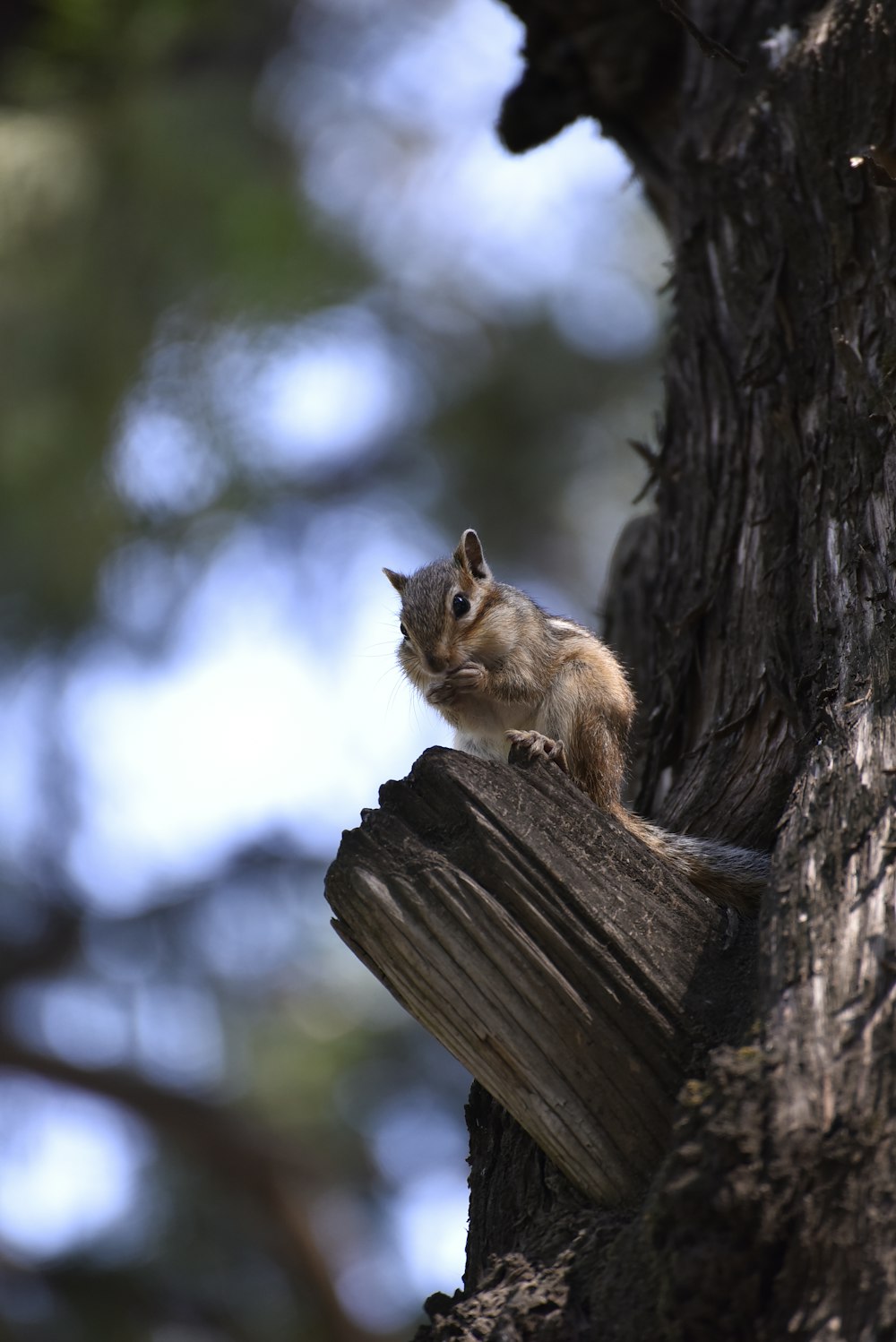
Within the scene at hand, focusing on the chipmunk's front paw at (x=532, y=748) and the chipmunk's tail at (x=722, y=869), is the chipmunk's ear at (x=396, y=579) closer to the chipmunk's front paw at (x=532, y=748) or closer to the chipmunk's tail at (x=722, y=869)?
the chipmunk's front paw at (x=532, y=748)

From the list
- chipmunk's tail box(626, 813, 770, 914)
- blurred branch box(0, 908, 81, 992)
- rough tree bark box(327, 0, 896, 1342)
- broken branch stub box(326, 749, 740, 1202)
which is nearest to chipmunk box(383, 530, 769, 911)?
chipmunk's tail box(626, 813, 770, 914)

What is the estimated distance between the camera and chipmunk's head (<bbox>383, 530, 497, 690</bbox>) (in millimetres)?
3639

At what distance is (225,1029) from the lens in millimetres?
7656

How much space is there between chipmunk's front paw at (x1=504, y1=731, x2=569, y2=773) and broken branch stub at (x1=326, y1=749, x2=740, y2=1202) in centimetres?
58

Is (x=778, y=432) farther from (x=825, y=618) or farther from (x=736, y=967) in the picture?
(x=736, y=967)

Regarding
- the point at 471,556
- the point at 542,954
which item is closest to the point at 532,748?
the point at 542,954

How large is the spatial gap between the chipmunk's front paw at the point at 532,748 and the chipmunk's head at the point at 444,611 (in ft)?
2.35

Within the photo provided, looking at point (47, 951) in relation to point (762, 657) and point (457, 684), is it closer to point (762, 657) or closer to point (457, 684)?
point (457, 684)

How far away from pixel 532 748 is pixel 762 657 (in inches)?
20.1

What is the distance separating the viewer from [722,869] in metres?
2.40

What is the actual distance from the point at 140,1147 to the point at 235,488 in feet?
12.0

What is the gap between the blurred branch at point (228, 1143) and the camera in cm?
652

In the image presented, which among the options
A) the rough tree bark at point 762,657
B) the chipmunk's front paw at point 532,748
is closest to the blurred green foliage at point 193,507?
the rough tree bark at point 762,657

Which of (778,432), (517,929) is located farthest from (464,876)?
(778,432)
